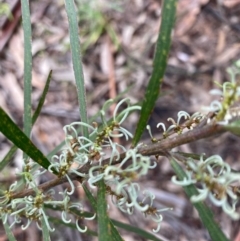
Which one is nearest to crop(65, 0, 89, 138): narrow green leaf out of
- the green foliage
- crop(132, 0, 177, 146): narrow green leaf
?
the green foliage

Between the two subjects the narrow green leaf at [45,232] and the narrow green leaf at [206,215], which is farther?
the narrow green leaf at [45,232]

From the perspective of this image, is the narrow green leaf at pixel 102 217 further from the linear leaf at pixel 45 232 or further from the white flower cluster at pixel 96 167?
the linear leaf at pixel 45 232

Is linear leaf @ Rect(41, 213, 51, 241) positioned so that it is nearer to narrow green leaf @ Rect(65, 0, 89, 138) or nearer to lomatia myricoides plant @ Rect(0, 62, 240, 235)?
lomatia myricoides plant @ Rect(0, 62, 240, 235)

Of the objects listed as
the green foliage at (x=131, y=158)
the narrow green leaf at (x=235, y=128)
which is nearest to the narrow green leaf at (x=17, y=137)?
the green foliage at (x=131, y=158)

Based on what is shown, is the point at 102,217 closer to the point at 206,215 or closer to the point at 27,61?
the point at 206,215

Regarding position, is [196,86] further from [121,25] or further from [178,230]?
[178,230]
